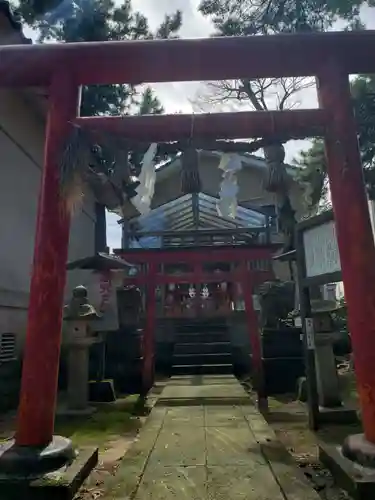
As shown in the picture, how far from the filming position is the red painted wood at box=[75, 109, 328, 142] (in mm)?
4234

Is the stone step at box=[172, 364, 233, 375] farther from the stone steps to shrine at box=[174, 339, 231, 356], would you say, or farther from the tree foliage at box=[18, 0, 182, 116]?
the tree foliage at box=[18, 0, 182, 116]

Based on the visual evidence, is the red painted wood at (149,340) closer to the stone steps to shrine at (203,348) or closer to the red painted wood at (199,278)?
the red painted wood at (199,278)

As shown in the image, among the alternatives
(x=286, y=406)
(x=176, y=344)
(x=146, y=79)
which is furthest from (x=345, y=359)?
(x=146, y=79)

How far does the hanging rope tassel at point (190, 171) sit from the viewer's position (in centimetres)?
434

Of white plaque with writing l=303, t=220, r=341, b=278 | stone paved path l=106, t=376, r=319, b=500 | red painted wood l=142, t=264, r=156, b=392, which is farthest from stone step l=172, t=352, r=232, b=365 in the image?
white plaque with writing l=303, t=220, r=341, b=278

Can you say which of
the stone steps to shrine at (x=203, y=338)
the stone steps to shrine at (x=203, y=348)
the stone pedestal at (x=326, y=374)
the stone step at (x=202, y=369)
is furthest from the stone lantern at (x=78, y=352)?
the stone steps to shrine at (x=203, y=338)

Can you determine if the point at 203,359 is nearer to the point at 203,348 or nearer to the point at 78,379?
the point at 203,348

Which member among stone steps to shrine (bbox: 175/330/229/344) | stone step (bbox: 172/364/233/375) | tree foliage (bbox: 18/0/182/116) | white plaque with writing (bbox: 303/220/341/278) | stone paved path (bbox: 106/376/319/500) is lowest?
stone paved path (bbox: 106/376/319/500)

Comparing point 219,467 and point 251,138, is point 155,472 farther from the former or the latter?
point 251,138

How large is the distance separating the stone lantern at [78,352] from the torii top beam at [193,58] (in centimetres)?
430

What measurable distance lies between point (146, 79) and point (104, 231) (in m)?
11.0

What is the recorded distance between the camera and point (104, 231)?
14.8 m

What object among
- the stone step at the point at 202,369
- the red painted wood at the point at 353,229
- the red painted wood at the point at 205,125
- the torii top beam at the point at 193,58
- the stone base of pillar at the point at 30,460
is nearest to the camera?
the stone base of pillar at the point at 30,460

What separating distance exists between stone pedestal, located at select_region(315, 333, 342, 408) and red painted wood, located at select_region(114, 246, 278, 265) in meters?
3.61
